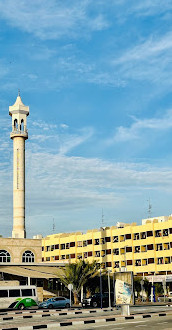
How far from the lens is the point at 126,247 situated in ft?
295

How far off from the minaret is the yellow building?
8.80 metres

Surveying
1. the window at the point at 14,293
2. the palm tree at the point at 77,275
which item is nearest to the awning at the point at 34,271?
the palm tree at the point at 77,275

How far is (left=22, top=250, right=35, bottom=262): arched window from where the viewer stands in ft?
259

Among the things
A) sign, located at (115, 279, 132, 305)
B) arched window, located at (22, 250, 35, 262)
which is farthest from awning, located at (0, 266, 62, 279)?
sign, located at (115, 279, 132, 305)

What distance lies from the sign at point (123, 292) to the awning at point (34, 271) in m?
31.9

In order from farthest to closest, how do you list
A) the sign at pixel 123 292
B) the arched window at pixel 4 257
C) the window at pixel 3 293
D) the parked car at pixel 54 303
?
the arched window at pixel 4 257 < the parked car at pixel 54 303 < the window at pixel 3 293 < the sign at pixel 123 292

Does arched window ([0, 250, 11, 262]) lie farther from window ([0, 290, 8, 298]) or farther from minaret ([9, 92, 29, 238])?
window ([0, 290, 8, 298])

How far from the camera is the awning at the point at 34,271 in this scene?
61844 millimetres

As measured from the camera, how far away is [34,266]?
71125 millimetres

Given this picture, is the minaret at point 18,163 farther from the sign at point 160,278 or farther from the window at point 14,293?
the window at point 14,293

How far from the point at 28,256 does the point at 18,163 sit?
14.9 metres

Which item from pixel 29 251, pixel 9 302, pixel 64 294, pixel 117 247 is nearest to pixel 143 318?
pixel 9 302

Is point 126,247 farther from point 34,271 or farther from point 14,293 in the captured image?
point 14,293

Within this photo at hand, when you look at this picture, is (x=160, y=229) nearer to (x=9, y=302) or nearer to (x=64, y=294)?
(x=64, y=294)
